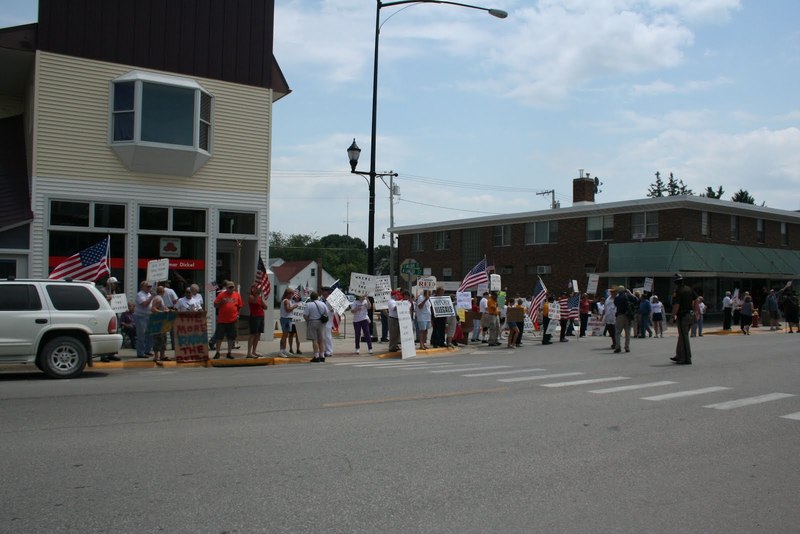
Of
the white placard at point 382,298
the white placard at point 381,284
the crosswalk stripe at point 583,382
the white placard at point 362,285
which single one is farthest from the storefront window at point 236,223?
the crosswalk stripe at point 583,382

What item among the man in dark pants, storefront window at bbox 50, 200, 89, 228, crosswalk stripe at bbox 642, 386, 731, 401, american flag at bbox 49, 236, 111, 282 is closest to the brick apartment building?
the man in dark pants

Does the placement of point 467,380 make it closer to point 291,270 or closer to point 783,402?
point 783,402

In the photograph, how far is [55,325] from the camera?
12.9 meters

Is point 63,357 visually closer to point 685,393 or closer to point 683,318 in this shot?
point 685,393

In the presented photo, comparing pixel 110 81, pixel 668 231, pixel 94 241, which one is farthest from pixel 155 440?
pixel 668 231

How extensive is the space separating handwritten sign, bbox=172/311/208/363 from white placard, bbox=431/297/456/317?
23.3 ft

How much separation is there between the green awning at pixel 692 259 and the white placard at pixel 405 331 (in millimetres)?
21976

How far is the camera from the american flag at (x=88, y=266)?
1667 centimetres

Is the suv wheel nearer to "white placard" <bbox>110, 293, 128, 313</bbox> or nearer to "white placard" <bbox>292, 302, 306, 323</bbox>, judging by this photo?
"white placard" <bbox>110, 293, 128, 313</bbox>

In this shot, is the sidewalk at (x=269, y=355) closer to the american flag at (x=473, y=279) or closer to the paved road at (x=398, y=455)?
the american flag at (x=473, y=279)

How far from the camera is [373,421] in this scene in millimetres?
8750

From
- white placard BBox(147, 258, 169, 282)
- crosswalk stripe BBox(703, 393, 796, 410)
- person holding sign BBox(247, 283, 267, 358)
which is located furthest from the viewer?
white placard BBox(147, 258, 169, 282)

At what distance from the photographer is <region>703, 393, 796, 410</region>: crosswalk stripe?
1030 cm

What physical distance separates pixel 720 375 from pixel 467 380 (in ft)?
17.6
